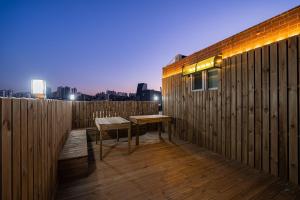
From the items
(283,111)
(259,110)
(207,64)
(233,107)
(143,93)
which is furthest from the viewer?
(143,93)

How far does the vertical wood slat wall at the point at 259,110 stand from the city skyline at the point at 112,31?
3.43ft

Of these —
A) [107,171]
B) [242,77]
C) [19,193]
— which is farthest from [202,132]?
[19,193]

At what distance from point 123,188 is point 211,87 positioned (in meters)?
3.80

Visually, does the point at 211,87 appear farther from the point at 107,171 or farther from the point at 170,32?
the point at 170,32

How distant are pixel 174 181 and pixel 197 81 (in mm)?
3551

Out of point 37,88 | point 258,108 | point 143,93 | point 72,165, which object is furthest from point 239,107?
point 143,93

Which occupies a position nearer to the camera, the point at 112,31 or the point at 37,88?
the point at 37,88

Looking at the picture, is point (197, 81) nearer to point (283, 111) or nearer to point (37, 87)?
point (283, 111)

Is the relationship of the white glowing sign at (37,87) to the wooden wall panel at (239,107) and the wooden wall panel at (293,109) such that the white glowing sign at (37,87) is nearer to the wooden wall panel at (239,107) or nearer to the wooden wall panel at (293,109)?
the wooden wall panel at (239,107)

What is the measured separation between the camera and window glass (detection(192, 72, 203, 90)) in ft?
17.0

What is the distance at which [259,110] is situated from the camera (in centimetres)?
335

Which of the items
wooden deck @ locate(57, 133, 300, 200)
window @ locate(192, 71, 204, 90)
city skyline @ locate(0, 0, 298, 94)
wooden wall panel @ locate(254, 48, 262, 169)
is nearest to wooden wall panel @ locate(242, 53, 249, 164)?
wooden wall panel @ locate(254, 48, 262, 169)

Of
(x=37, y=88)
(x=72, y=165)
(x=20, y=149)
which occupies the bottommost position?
(x=72, y=165)

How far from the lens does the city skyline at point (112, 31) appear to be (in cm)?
775
